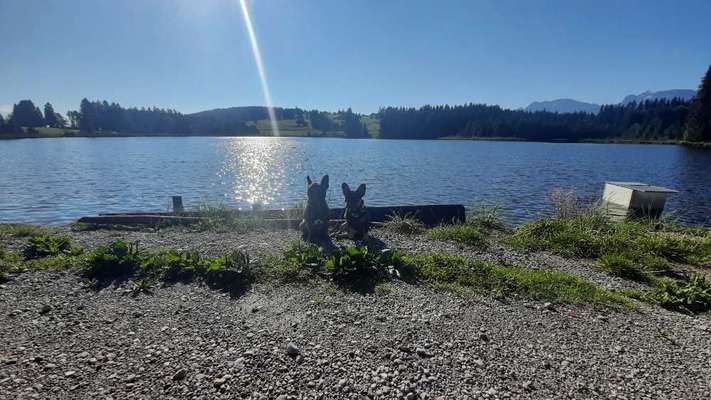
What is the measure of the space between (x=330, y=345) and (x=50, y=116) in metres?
184

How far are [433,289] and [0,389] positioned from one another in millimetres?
6040

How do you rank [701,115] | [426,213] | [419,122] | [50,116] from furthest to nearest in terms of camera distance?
[419,122] → [50,116] → [701,115] → [426,213]

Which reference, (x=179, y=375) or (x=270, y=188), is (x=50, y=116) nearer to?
(x=270, y=188)

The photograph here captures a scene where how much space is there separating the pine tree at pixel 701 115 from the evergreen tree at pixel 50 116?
8335 inches

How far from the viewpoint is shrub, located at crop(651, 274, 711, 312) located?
618cm

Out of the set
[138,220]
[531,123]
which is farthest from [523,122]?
[138,220]

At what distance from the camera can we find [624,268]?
782cm

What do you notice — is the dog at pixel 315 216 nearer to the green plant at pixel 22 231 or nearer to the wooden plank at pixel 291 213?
the wooden plank at pixel 291 213

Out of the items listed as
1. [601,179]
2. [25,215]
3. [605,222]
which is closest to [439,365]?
[605,222]

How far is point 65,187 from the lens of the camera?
25438mm

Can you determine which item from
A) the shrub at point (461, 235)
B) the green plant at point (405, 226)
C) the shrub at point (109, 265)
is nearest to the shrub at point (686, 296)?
the shrub at point (461, 235)

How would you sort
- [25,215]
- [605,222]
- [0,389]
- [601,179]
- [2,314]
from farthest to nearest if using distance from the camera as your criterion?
[601,179], [25,215], [605,222], [2,314], [0,389]

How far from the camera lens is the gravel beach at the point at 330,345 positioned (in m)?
3.78

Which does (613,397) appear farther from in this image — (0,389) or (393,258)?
(0,389)
